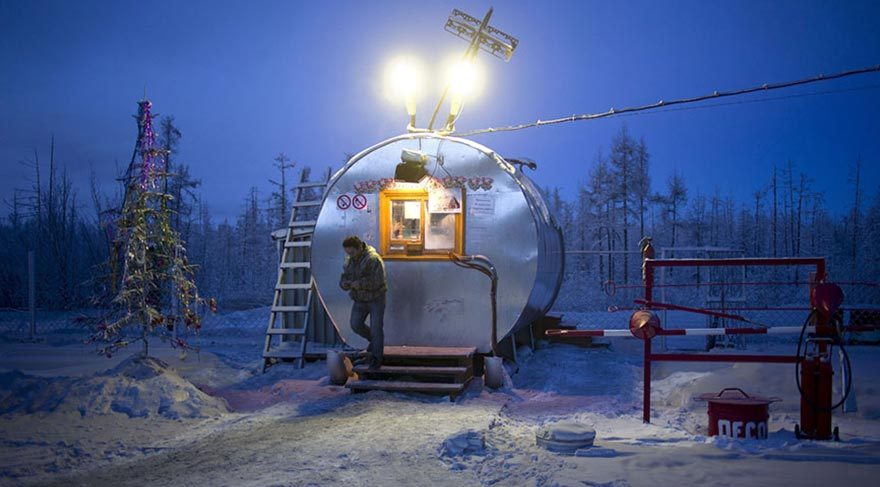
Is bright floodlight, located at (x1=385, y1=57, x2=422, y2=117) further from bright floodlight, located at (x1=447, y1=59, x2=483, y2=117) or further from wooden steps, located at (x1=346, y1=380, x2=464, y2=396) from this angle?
wooden steps, located at (x1=346, y1=380, x2=464, y2=396)

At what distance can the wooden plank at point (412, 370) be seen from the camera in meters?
8.24

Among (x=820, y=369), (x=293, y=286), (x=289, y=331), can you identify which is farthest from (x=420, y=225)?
(x=820, y=369)

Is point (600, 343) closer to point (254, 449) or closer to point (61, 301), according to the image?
point (254, 449)

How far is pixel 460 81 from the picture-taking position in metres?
10.1

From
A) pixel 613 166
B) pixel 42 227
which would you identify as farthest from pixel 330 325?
pixel 613 166

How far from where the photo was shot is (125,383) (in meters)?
7.52

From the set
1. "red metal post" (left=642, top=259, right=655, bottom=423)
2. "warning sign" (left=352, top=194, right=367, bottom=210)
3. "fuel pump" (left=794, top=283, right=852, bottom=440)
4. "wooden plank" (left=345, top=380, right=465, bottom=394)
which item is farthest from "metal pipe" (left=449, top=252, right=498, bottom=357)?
"fuel pump" (left=794, top=283, right=852, bottom=440)

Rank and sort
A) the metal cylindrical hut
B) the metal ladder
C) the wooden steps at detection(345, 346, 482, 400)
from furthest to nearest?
the metal ladder, the metal cylindrical hut, the wooden steps at detection(345, 346, 482, 400)

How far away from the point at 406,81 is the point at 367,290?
359cm

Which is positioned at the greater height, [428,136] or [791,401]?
[428,136]

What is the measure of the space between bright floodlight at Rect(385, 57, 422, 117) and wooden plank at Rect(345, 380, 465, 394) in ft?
14.4

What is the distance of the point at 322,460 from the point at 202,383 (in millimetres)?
5114

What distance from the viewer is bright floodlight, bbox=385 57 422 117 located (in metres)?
10.3

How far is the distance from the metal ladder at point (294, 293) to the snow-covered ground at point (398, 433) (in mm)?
722
